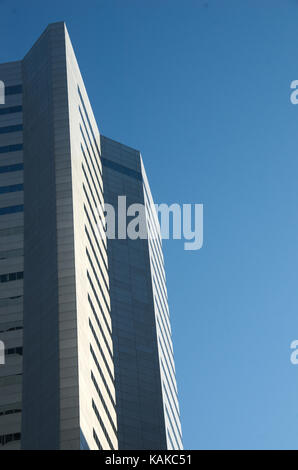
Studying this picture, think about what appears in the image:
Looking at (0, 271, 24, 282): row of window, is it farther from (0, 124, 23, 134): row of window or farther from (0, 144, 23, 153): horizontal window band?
(0, 124, 23, 134): row of window

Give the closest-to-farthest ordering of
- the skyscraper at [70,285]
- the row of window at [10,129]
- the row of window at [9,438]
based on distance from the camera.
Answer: the row of window at [9,438] < the skyscraper at [70,285] < the row of window at [10,129]

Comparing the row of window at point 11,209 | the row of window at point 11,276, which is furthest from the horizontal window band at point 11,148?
the row of window at point 11,276

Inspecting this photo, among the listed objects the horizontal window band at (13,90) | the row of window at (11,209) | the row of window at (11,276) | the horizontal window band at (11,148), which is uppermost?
the horizontal window band at (13,90)

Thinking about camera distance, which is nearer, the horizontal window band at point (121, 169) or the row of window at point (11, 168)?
the row of window at point (11, 168)

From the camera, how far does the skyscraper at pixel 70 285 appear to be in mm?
76750

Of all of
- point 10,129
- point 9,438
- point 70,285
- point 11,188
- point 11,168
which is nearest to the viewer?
point 9,438

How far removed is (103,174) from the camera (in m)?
122

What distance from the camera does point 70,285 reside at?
82.9 m

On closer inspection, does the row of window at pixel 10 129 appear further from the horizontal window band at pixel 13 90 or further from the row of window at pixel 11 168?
the horizontal window band at pixel 13 90

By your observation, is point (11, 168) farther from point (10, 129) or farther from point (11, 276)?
point (11, 276)

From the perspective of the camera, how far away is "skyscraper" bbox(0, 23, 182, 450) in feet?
252

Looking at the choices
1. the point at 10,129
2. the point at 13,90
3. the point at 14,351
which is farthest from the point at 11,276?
the point at 13,90
